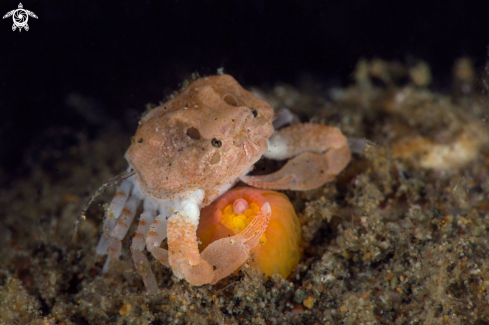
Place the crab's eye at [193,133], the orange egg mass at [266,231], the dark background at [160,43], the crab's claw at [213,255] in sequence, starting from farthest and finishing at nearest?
the dark background at [160,43]
the crab's eye at [193,133]
the orange egg mass at [266,231]
the crab's claw at [213,255]

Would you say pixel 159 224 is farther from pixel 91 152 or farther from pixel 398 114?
pixel 398 114

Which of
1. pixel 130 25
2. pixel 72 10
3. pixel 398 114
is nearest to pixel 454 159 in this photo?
pixel 398 114

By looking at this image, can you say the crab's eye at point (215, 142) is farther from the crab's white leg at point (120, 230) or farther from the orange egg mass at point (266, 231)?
the crab's white leg at point (120, 230)

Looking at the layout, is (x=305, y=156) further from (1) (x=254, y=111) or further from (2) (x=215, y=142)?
(2) (x=215, y=142)

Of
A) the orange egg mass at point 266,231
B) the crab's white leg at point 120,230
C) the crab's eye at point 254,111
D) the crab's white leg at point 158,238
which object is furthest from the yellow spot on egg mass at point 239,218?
the crab's white leg at point 120,230

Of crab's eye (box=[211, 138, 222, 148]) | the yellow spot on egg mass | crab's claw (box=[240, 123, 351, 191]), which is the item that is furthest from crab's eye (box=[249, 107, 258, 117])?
the yellow spot on egg mass
